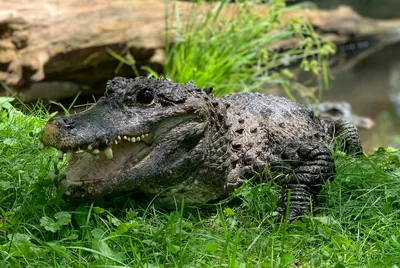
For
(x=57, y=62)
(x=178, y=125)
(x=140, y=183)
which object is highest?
(x=178, y=125)

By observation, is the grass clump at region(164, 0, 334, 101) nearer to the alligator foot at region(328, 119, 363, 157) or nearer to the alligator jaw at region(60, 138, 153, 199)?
the alligator foot at region(328, 119, 363, 157)

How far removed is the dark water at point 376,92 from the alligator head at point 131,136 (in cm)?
464

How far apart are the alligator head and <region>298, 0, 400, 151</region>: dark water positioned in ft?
15.2

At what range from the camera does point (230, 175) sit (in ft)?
12.1

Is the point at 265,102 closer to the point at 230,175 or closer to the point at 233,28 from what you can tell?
the point at 230,175

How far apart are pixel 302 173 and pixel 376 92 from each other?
741 cm

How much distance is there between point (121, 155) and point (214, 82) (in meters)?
3.58

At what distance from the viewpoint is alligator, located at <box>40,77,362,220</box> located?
304 centimetres

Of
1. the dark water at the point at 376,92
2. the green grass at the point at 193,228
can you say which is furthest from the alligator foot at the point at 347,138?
the dark water at the point at 376,92

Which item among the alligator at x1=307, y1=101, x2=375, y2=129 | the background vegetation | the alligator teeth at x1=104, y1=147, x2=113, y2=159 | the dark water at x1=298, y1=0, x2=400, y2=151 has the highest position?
the alligator teeth at x1=104, y1=147, x2=113, y2=159

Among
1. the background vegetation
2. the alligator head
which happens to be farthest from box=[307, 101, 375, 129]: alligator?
the alligator head

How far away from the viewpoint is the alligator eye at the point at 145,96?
333 centimetres

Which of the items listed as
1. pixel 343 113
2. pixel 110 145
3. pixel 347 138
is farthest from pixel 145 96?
pixel 343 113

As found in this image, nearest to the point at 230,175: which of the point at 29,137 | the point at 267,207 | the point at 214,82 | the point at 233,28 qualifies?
the point at 267,207
